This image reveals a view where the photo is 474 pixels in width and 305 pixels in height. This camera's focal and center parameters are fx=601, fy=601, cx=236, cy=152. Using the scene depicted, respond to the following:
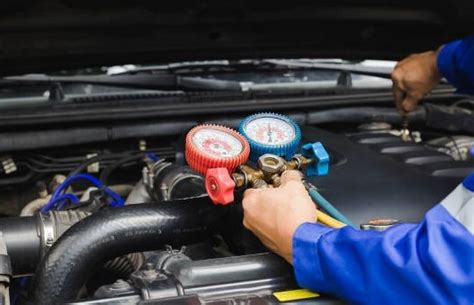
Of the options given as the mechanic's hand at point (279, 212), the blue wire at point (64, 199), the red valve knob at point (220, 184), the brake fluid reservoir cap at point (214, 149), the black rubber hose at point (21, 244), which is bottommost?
the blue wire at point (64, 199)

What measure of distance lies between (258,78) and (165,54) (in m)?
0.33

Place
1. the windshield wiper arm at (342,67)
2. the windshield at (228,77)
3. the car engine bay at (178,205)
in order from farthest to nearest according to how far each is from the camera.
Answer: the windshield wiper arm at (342,67)
the windshield at (228,77)
the car engine bay at (178,205)

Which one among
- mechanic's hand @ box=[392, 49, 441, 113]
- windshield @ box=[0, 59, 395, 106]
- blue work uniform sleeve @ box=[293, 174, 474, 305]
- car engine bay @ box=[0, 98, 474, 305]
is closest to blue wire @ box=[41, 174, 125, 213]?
car engine bay @ box=[0, 98, 474, 305]

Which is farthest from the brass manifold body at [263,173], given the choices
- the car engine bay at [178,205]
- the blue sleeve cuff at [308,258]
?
the blue sleeve cuff at [308,258]

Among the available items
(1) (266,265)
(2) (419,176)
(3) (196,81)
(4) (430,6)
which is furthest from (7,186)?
(4) (430,6)

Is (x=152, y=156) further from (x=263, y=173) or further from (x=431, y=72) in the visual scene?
(x=431, y=72)

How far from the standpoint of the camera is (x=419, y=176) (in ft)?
4.09

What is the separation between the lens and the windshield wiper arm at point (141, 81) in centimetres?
167

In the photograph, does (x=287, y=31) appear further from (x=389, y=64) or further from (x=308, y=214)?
(x=308, y=214)

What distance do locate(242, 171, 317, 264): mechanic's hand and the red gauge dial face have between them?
7cm

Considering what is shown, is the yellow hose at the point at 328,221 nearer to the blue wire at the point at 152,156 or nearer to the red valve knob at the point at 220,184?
the red valve knob at the point at 220,184

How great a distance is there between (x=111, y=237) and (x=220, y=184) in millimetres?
183

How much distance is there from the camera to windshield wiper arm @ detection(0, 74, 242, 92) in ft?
5.48

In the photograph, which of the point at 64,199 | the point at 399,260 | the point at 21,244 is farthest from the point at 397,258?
the point at 64,199
